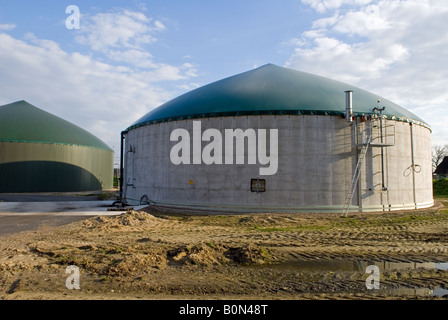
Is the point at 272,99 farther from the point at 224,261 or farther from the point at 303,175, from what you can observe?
the point at 224,261

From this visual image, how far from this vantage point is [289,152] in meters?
17.0

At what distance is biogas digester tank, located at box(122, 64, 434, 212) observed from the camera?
16.9m

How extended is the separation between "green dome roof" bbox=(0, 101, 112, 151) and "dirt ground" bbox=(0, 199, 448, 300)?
26646 mm

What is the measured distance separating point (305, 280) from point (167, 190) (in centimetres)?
1313

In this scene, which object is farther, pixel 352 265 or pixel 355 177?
pixel 355 177

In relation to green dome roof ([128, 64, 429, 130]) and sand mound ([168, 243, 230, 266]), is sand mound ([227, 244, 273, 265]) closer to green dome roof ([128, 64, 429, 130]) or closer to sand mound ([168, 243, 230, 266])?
sand mound ([168, 243, 230, 266])

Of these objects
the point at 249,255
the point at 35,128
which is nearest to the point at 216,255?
the point at 249,255

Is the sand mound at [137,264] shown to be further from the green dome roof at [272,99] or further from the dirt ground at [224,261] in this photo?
the green dome roof at [272,99]

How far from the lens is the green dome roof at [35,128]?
35156mm

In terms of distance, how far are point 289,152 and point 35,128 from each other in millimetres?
31503

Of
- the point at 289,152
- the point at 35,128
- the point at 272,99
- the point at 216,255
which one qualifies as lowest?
the point at 216,255

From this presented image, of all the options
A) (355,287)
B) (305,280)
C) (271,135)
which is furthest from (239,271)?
(271,135)
